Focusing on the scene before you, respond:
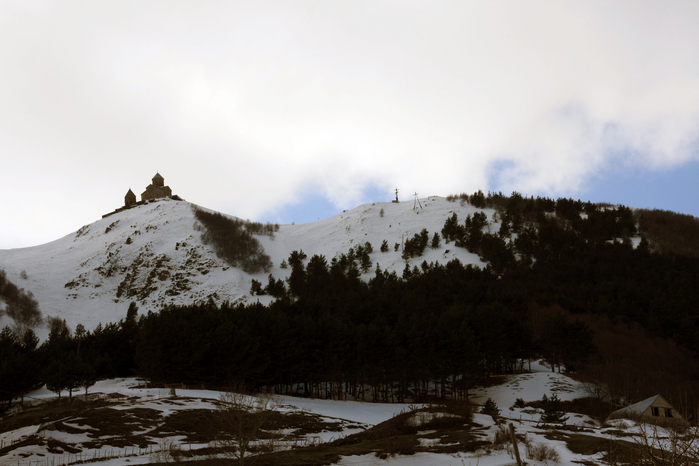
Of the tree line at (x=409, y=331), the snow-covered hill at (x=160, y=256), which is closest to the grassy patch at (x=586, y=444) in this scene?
the tree line at (x=409, y=331)

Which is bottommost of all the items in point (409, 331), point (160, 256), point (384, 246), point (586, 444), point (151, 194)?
point (586, 444)

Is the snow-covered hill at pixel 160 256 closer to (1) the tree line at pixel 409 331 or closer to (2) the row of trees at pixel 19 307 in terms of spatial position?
(2) the row of trees at pixel 19 307

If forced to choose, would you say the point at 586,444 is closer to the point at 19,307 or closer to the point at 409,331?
the point at 409,331

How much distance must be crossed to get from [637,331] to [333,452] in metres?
59.4

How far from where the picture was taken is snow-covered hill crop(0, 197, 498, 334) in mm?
105000

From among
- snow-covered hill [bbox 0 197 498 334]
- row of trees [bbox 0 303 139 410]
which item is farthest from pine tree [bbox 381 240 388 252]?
row of trees [bbox 0 303 139 410]

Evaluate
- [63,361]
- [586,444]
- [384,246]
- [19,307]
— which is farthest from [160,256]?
[586,444]

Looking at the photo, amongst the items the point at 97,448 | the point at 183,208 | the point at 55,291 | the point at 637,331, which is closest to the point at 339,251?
the point at 183,208

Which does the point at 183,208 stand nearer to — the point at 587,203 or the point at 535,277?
the point at 535,277

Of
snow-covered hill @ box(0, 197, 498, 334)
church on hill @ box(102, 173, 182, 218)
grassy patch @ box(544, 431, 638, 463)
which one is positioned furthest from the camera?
church on hill @ box(102, 173, 182, 218)

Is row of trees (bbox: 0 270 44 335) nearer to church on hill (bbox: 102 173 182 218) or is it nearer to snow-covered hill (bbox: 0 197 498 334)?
snow-covered hill (bbox: 0 197 498 334)

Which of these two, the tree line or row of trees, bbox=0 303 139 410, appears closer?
row of trees, bbox=0 303 139 410

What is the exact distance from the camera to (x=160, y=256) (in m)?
120

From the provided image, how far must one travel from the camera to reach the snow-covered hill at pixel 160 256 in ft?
344
